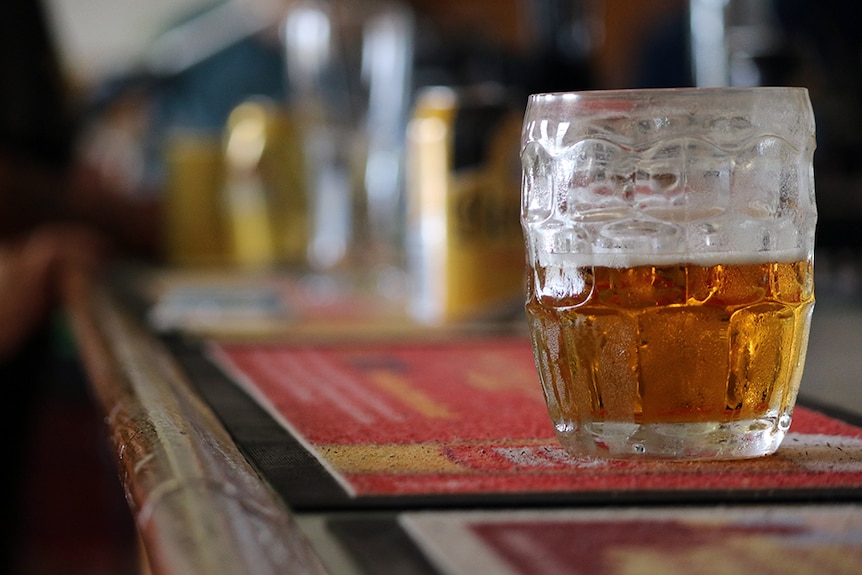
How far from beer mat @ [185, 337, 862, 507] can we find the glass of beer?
2cm

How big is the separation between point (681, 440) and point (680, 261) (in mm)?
67

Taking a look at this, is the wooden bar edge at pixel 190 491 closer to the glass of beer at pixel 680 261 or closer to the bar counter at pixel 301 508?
the bar counter at pixel 301 508

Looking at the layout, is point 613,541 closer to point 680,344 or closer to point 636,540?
point 636,540

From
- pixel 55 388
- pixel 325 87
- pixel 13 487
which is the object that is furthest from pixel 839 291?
pixel 55 388

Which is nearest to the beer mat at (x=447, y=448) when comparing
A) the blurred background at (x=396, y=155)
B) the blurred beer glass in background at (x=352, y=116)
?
the blurred background at (x=396, y=155)

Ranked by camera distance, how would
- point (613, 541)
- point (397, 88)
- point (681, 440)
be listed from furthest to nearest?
point (397, 88)
point (681, 440)
point (613, 541)

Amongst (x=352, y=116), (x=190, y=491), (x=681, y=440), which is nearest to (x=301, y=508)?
(x=190, y=491)

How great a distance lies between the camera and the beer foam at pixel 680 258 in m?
0.46

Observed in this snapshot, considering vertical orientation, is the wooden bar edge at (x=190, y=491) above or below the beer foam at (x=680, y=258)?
below

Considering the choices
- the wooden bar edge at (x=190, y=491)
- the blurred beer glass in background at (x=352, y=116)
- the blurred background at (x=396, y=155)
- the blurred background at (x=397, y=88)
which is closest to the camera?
the wooden bar edge at (x=190, y=491)

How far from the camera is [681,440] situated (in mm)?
457

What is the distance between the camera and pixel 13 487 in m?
1.93

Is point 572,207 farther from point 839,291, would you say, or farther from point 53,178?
point 53,178

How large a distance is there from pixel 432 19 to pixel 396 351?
286 cm
